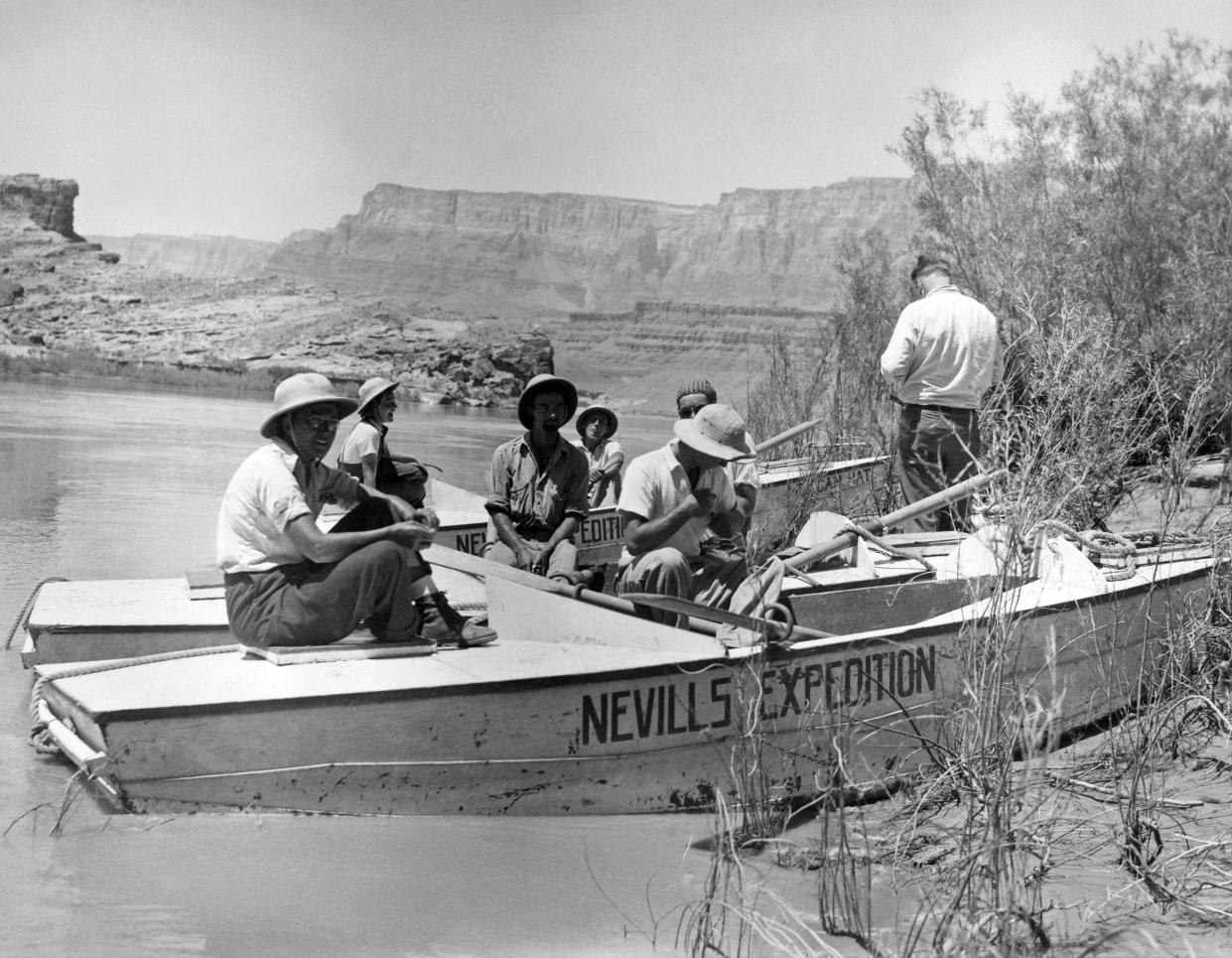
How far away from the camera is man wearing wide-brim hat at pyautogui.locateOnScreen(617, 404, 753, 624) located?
19.2 ft

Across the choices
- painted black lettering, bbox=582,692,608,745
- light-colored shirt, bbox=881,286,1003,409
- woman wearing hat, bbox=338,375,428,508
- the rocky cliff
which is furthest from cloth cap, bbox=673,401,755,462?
the rocky cliff

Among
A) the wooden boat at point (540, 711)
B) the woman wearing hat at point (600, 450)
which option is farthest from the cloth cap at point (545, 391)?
the woman wearing hat at point (600, 450)

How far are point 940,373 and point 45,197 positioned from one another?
452 ft

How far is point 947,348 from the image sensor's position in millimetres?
8117

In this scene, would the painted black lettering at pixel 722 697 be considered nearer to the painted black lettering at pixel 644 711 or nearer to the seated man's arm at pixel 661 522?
the painted black lettering at pixel 644 711

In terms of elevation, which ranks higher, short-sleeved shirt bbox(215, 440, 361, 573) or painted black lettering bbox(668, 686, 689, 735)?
short-sleeved shirt bbox(215, 440, 361, 573)

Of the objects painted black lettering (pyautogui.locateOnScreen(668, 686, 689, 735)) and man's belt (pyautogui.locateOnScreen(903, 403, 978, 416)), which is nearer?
painted black lettering (pyautogui.locateOnScreen(668, 686, 689, 735))

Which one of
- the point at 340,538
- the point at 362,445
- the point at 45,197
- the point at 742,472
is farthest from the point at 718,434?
the point at 45,197

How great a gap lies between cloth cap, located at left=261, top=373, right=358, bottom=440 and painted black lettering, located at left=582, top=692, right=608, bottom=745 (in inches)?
53.7

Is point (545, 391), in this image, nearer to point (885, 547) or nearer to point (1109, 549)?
point (885, 547)

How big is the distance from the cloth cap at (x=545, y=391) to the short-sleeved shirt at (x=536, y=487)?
0.35ft

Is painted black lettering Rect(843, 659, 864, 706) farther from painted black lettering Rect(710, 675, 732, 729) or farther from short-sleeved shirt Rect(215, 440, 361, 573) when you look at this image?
short-sleeved shirt Rect(215, 440, 361, 573)

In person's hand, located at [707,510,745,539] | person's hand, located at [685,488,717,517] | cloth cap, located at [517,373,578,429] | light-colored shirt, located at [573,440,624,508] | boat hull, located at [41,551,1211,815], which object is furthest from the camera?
light-colored shirt, located at [573,440,624,508]

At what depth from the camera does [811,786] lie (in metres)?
5.50
